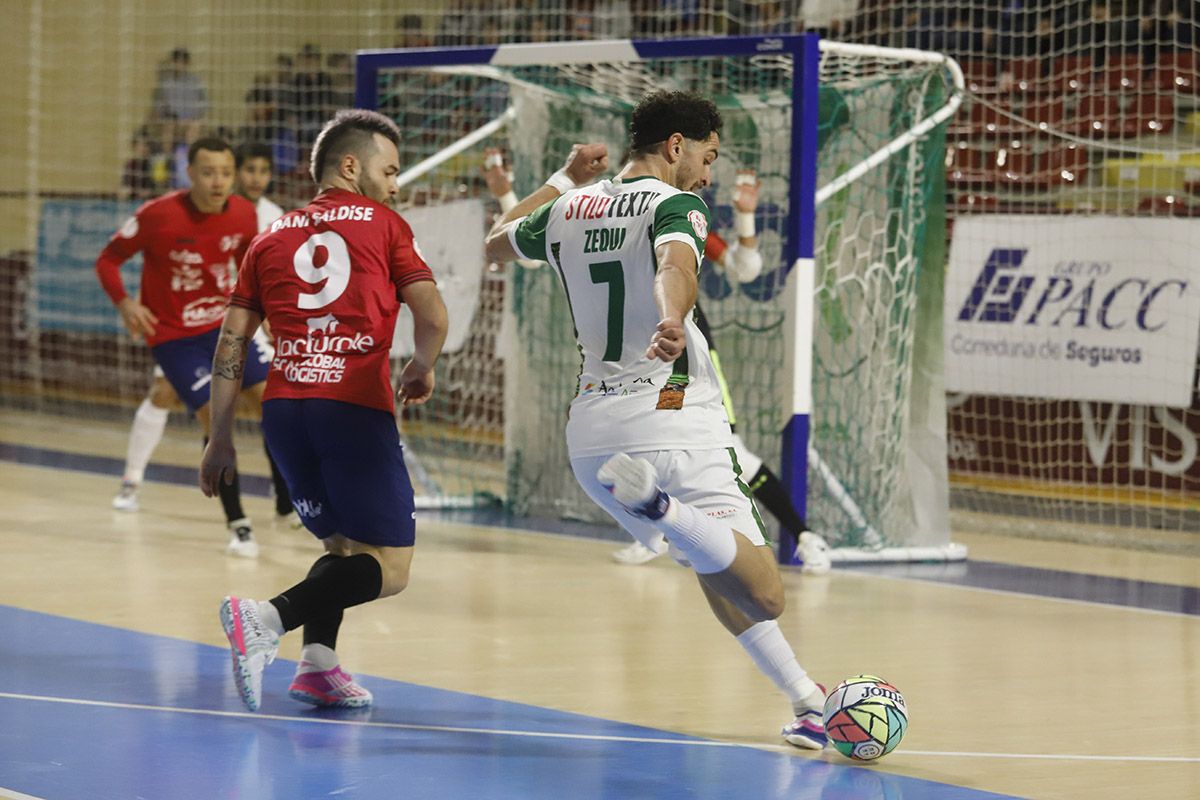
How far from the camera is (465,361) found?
41.9ft

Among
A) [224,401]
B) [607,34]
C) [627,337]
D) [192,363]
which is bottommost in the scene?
[192,363]

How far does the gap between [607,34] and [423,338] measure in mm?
11463

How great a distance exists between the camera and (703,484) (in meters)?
4.93

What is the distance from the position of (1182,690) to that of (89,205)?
1329 centimetres

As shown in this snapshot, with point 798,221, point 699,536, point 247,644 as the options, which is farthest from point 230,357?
point 798,221

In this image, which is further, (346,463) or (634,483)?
(346,463)

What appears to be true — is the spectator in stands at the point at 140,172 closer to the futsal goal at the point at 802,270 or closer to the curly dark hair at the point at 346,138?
the futsal goal at the point at 802,270

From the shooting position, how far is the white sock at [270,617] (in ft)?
17.0

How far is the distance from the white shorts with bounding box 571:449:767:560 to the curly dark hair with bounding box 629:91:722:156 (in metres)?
0.84

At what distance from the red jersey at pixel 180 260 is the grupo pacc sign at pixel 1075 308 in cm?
475

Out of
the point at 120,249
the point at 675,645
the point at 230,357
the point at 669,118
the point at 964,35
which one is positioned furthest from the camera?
the point at 964,35

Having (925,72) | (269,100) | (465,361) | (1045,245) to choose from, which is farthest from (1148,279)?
(269,100)

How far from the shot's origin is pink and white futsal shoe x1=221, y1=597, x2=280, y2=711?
5.11 metres

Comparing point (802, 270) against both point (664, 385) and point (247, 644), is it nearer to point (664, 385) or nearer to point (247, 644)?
point (664, 385)
